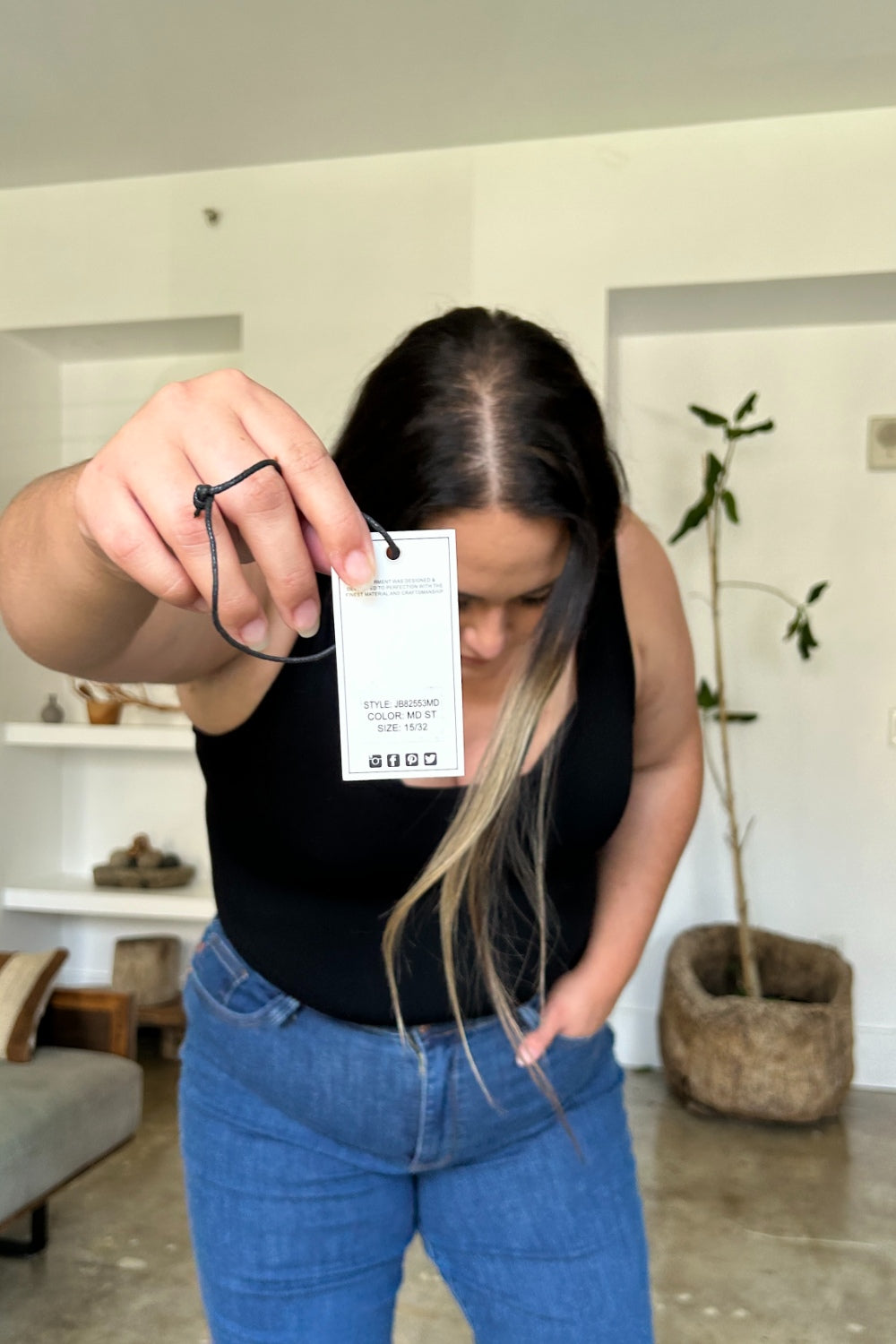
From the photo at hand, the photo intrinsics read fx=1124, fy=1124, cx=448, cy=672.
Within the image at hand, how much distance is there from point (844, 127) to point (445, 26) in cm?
102

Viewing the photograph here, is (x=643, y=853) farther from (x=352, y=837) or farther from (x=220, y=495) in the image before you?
(x=220, y=495)

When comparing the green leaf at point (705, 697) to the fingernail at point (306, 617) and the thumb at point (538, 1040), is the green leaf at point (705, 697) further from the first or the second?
the fingernail at point (306, 617)

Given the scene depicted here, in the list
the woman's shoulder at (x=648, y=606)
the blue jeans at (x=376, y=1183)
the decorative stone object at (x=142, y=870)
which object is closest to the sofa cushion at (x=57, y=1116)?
the decorative stone object at (x=142, y=870)

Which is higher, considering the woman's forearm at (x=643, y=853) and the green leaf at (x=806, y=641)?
Result: the green leaf at (x=806, y=641)

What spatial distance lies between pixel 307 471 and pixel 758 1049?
252cm

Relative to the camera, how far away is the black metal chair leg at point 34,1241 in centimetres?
212

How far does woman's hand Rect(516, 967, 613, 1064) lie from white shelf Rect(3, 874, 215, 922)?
2.18 m

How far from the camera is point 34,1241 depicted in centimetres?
213

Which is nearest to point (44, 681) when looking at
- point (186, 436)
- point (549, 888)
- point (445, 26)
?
point (445, 26)

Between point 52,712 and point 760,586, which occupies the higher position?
point 760,586

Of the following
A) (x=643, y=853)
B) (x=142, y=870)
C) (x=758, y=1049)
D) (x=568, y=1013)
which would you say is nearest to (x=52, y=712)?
(x=142, y=870)

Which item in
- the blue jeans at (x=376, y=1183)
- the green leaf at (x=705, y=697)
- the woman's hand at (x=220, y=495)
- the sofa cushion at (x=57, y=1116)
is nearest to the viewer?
the woman's hand at (x=220, y=495)

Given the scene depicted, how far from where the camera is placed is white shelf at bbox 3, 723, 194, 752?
3092 millimetres

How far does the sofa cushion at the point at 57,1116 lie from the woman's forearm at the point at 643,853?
131 centimetres
